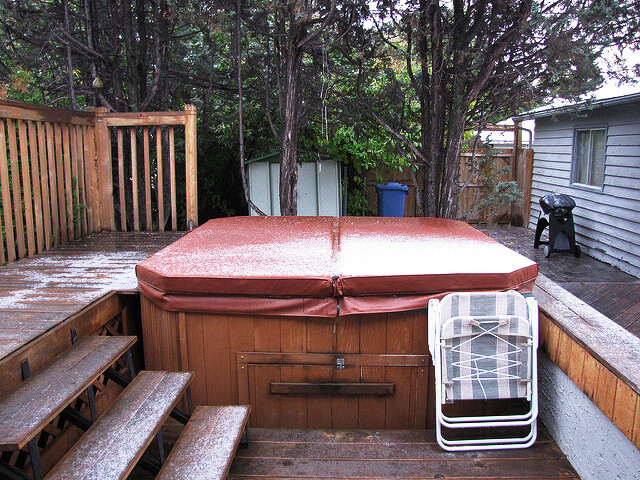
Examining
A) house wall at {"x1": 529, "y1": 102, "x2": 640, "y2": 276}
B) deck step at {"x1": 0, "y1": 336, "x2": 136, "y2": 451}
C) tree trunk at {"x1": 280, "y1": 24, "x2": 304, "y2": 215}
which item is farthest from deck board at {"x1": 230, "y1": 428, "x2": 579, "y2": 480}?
house wall at {"x1": 529, "y1": 102, "x2": 640, "y2": 276}

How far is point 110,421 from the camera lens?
80.7 inches

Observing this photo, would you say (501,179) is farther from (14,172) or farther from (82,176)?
(14,172)

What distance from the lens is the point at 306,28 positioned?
15.6 feet

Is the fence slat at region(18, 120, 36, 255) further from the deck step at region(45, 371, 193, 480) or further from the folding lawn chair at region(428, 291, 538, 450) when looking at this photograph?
the folding lawn chair at region(428, 291, 538, 450)

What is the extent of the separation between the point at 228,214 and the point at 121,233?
3412mm

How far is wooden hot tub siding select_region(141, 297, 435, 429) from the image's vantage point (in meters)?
2.62

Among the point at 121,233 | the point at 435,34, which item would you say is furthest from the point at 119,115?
the point at 435,34

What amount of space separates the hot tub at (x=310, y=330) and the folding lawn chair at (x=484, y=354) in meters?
0.17

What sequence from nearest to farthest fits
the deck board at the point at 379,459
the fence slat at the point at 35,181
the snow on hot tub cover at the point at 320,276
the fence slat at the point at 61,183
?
the deck board at the point at 379,459
the snow on hot tub cover at the point at 320,276
the fence slat at the point at 35,181
the fence slat at the point at 61,183

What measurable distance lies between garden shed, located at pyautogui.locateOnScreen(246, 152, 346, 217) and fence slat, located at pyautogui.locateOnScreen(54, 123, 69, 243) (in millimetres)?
3431

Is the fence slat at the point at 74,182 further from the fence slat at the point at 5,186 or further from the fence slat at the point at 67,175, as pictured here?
the fence slat at the point at 5,186

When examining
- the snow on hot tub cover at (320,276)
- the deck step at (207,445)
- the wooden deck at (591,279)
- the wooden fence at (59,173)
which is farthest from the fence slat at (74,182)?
the wooden deck at (591,279)

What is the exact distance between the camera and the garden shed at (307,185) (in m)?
7.36

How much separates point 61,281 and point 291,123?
2663mm
